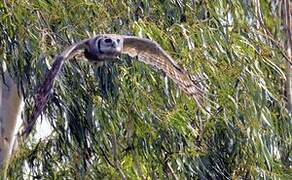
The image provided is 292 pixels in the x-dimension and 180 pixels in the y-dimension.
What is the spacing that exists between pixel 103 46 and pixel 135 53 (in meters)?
0.30

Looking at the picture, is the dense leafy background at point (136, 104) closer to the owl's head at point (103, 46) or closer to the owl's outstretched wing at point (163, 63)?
the owl's outstretched wing at point (163, 63)

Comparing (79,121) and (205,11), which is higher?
(205,11)

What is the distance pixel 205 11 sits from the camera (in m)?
3.85

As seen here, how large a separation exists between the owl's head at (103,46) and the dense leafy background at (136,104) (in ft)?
0.51

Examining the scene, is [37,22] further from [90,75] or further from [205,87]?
[205,87]

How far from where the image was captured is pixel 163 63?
3398 mm

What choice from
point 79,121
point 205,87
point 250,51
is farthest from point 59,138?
point 250,51

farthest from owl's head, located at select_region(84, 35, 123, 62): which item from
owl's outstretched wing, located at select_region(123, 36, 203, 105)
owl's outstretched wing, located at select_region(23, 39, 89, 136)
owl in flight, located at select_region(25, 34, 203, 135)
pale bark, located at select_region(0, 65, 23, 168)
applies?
pale bark, located at select_region(0, 65, 23, 168)

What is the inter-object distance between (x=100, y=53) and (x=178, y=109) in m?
0.41

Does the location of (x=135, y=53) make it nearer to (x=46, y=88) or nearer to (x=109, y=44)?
(x=109, y=44)

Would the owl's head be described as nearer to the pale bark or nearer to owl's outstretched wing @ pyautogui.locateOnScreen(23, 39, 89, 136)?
owl's outstretched wing @ pyautogui.locateOnScreen(23, 39, 89, 136)

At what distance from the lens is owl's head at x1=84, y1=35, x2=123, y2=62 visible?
10.3 ft

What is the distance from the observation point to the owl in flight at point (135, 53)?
3129 mm

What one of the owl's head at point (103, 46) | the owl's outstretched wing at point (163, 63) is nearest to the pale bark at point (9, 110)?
the owl's outstretched wing at point (163, 63)
